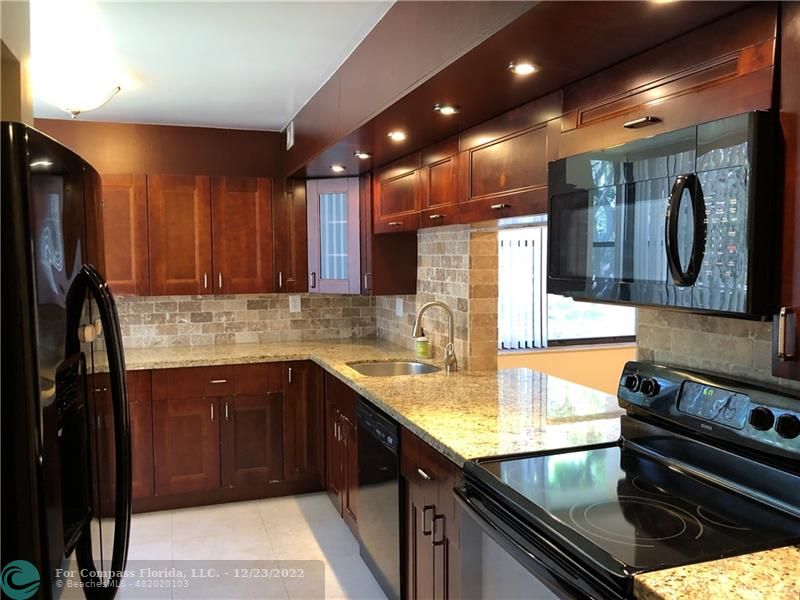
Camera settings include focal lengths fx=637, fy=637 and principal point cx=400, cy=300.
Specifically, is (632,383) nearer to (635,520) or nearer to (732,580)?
(635,520)

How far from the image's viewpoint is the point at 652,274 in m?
1.54

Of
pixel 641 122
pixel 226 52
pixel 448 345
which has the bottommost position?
pixel 448 345

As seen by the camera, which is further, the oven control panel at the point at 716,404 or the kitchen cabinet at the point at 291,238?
the kitchen cabinet at the point at 291,238

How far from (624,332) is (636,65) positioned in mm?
4353

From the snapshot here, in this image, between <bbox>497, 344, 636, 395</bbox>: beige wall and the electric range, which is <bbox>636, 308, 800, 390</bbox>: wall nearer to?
the electric range

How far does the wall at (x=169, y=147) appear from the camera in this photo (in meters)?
4.01

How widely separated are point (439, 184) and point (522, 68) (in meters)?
1.15

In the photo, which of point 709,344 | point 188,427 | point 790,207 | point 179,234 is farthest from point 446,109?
point 188,427

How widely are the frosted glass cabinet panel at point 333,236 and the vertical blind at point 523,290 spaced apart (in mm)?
1697

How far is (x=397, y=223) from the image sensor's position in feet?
11.7

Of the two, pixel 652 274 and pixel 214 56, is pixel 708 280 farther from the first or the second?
pixel 214 56

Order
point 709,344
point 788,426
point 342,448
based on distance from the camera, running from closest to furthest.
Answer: point 788,426 → point 709,344 → point 342,448

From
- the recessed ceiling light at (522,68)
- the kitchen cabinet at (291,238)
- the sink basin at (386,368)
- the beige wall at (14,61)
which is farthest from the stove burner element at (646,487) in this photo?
the kitchen cabinet at (291,238)

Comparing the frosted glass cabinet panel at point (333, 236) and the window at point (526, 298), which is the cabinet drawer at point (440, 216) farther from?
the window at point (526, 298)
